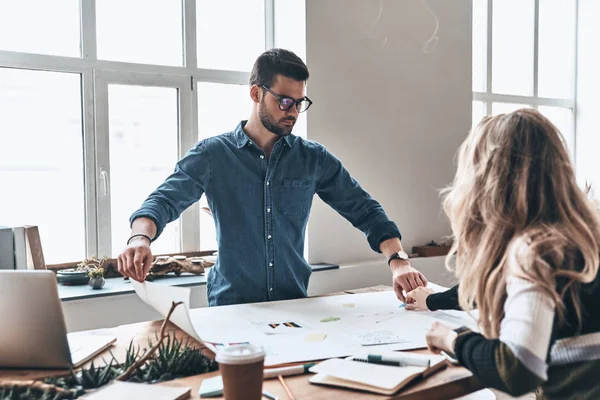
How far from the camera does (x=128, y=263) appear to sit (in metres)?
1.52

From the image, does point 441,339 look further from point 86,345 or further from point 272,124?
point 272,124

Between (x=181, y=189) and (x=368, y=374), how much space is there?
1027 mm

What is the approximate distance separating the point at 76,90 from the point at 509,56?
3451 mm

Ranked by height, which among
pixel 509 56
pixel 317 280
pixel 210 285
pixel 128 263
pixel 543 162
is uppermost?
pixel 509 56

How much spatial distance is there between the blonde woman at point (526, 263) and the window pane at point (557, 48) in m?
4.29

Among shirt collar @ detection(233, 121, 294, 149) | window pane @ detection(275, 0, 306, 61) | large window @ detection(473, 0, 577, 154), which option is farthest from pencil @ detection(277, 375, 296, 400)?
large window @ detection(473, 0, 577, 154)

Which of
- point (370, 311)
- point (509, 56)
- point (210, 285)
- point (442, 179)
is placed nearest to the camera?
point (370, 311)

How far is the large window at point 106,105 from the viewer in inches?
114

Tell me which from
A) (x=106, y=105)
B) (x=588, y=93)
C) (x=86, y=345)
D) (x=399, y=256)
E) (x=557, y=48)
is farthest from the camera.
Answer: (x=557, y=48)

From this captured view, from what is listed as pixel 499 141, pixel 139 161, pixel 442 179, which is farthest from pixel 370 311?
pixel 442 179

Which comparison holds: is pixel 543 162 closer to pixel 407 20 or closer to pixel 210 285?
pixel 210 285

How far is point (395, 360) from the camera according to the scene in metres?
1.23

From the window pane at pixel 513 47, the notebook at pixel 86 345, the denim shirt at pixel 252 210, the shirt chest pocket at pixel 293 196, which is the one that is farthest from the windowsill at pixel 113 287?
the window pane at pixel 513 47

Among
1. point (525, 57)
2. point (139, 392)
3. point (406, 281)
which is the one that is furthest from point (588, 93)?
point (139, 392)
